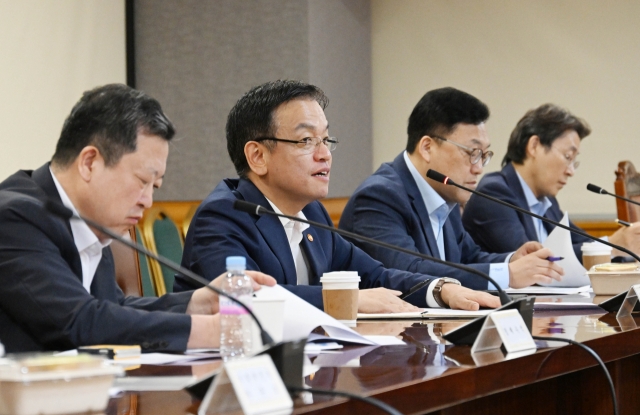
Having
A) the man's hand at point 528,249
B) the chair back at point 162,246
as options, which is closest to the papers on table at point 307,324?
the chair back at point 162,246

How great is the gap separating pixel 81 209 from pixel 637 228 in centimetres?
241

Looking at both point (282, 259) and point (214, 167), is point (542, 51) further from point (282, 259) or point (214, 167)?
point (282, 259)

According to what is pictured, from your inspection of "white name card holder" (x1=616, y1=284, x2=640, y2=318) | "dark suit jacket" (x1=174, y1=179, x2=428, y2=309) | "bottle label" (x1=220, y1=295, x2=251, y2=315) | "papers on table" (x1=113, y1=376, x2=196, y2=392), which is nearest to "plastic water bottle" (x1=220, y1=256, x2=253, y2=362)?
"bottle label" (x1=220, y1=295, x2=251, y2=315)

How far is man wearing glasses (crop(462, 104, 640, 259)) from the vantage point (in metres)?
3.73

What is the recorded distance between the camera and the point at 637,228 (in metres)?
3.41

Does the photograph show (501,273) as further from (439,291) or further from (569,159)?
(569,159)

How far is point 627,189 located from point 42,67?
2611 mm

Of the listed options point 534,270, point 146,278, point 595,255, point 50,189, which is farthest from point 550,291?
point 50,189

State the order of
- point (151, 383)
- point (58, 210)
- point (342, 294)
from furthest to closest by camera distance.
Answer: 1. point (342, 294)
2. point (58, 210)
3. point (151, 383)

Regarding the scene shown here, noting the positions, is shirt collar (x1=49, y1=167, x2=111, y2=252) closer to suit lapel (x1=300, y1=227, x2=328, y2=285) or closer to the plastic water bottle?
the plastic water bottle

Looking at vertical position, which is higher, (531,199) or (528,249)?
(531,199)

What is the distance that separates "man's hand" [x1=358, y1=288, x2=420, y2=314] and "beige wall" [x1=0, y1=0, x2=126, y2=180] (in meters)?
2.03

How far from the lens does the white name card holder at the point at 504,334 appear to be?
1432mm

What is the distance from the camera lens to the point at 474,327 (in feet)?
4.79
